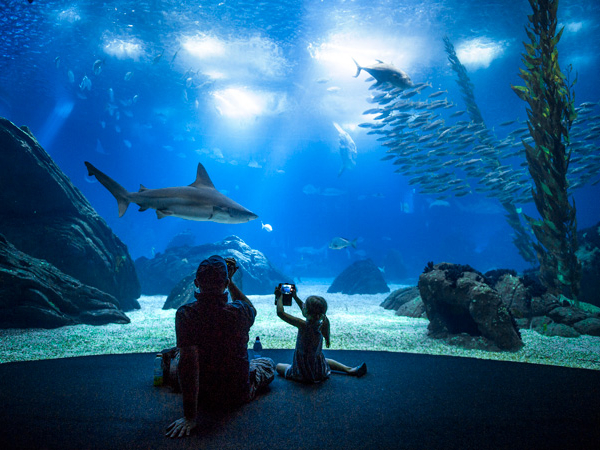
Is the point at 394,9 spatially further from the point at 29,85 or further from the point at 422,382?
the point at 29,85

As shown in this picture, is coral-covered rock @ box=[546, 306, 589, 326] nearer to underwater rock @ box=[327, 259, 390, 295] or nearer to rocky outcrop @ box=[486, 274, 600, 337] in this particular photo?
rocky outcrop @ box=[486, 274, 600, 337]

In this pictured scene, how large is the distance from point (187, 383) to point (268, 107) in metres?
29.1

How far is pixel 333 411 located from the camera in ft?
8.48

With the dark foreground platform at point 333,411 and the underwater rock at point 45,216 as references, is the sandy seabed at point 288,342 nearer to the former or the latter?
the dark foreground platform at point 333,411

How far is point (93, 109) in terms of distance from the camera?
102ft

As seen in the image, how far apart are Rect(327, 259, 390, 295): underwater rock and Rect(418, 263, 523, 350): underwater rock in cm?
942

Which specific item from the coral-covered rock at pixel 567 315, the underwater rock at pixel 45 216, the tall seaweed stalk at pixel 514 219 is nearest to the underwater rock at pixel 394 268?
the tall seaweed stalk at pixel 514 219

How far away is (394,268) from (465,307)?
82.2 feet

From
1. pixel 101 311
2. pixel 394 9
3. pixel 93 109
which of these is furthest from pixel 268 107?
pixel 101 311

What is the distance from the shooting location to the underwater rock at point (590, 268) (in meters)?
8.87

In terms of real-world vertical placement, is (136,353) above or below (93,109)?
below

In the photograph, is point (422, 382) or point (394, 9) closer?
point (422, 382)

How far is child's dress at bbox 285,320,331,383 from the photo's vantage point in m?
3.17

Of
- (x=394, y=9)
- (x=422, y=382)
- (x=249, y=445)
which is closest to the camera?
(x=249, y=445)
